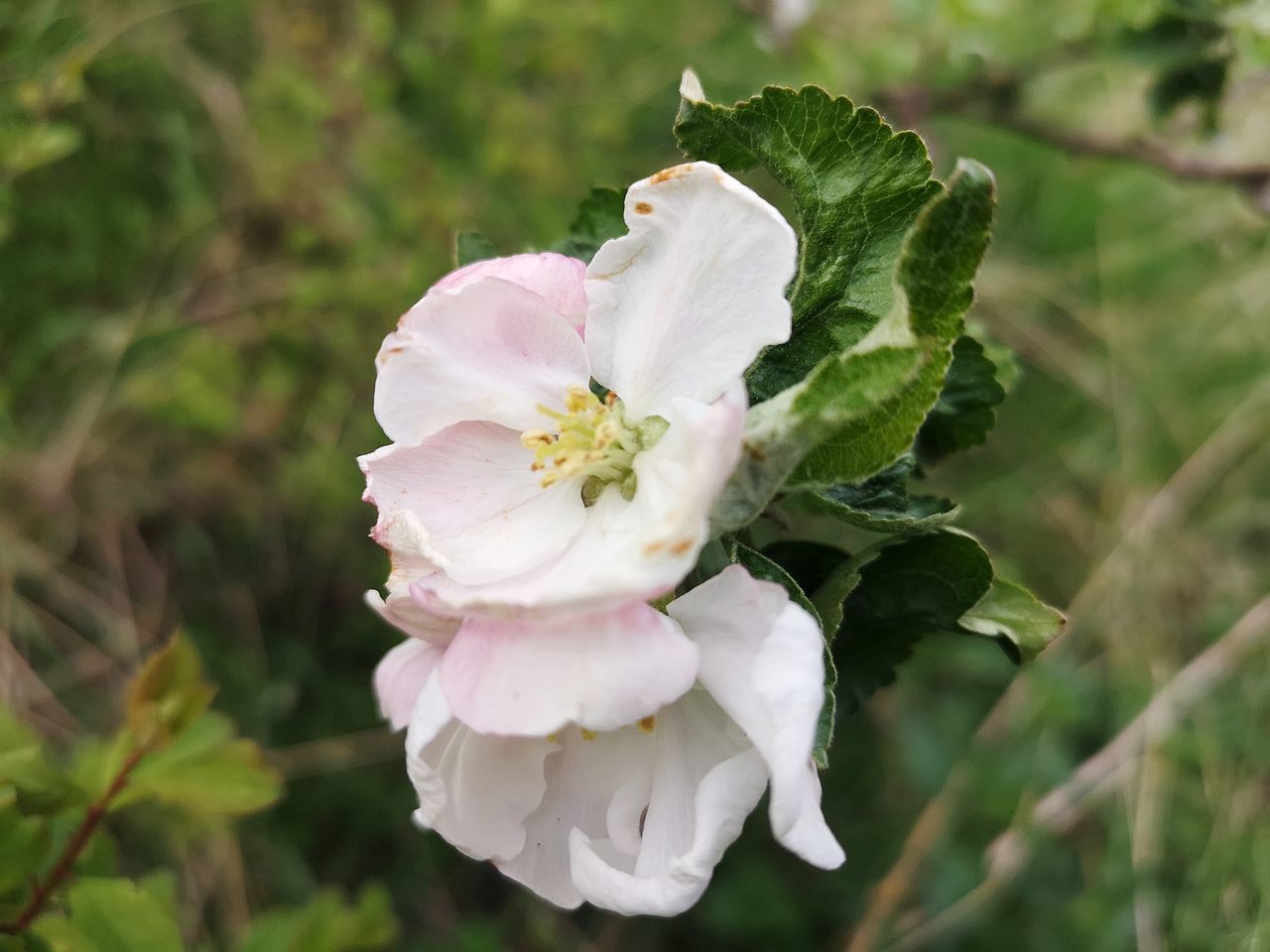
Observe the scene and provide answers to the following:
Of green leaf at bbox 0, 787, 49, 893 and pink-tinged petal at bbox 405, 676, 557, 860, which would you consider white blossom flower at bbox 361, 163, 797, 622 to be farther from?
green leaf at bbox 0, 787, 49, 893

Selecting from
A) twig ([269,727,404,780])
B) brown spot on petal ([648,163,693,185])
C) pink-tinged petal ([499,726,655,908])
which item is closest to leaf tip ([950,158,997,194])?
brown spot on petal ([648,163,693,185])

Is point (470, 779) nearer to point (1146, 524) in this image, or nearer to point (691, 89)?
point (691, 89)

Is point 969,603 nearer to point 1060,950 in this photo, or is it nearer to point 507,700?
point 507,700

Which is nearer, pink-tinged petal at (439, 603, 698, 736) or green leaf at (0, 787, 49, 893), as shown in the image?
pink-tinged petal at (439, 603, 698, 736)

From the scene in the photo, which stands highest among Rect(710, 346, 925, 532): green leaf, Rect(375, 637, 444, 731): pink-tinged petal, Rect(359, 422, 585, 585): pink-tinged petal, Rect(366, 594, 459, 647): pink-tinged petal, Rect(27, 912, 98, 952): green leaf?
Rect(710, 346, 925, 532): green leaf

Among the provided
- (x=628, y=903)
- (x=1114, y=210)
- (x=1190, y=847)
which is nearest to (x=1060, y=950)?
(x=1190, y=847)

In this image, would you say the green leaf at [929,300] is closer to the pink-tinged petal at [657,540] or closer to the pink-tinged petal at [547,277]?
the pink-tinged petal at [657,540]
